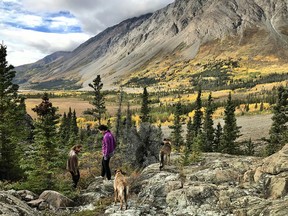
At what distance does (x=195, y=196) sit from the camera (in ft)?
47.2

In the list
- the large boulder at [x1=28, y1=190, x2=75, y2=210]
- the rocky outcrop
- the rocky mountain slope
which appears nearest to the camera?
the rocky mountain slope

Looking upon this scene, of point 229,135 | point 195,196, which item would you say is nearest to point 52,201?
point 195,196

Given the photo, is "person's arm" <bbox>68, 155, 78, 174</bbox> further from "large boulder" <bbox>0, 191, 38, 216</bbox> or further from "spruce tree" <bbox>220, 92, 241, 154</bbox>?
"spruce tree" <bbox>220, 92, 241, 154</bbox>

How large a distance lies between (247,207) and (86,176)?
1240cm

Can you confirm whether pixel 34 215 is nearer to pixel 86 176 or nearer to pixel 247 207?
pixel 247 207

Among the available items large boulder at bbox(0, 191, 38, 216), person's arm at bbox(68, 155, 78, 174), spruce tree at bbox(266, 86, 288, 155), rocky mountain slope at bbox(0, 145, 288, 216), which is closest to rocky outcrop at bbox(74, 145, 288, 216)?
rocky mountain slope at bbox(0, 145, 288, 216)

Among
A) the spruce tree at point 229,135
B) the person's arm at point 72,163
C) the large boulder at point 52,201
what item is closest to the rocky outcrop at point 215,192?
the large boulder at point 52,201

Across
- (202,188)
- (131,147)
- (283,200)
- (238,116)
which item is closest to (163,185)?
(202,188)

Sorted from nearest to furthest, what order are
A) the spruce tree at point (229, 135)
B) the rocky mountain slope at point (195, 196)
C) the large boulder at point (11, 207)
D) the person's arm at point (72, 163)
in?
the large boulder at point (11, 207) → the rocky mountain slope at point (195, 196) → the person's arm at point (72, 163) → the spruce tree at point (229, 135)

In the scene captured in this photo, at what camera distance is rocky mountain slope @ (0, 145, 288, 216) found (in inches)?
503

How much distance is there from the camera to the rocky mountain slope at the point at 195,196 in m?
12.8

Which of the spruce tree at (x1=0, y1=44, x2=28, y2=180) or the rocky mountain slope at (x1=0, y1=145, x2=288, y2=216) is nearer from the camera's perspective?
the rocky mountain slope at (x1=0, y1=145, x2=288, y2=216)

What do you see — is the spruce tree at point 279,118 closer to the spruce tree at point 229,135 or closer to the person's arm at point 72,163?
the spruce tree at point 229,135

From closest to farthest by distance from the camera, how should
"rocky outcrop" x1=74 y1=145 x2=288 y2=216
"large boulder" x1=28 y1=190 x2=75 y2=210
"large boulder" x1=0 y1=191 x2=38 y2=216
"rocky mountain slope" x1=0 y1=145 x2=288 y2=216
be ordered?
"large boulder" x1=0 y1=191 x2=38 y2=216 → "rocky mountain slope" x1=0 y1=145 x2=288 y2=216 → "rocky outcrop" x1=74 y1=145 x2=288 y2=216 → "large boulder" x1=28 y1=190 x2=75 y2=210
